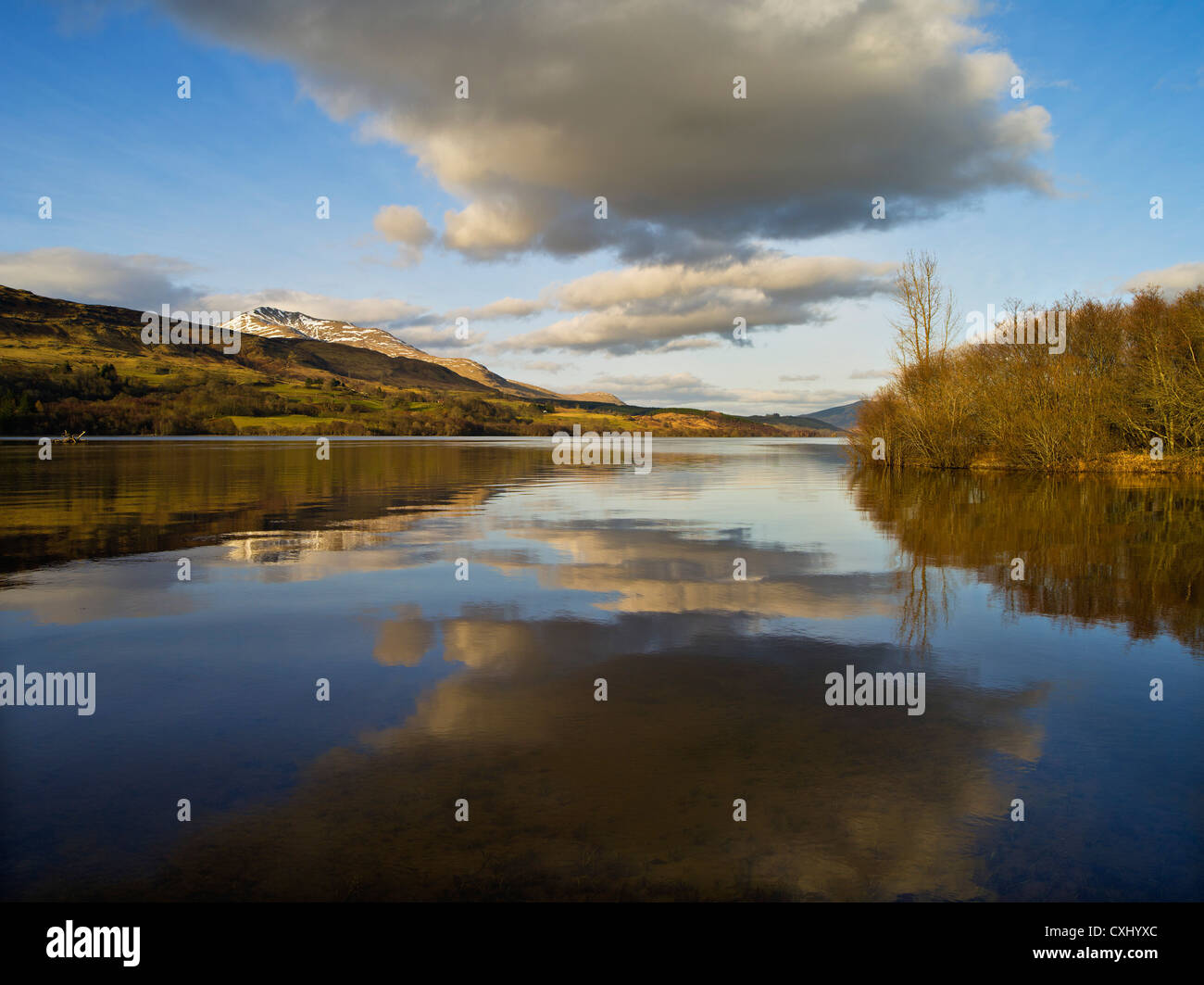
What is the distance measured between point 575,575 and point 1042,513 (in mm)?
17639

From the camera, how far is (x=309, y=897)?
4.06 metres

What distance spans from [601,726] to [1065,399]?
45464 mm

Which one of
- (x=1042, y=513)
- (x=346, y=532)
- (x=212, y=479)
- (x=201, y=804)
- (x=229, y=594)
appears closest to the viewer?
(x=201, y=804)

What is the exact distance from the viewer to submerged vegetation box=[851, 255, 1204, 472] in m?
41.5

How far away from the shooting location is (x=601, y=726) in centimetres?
650

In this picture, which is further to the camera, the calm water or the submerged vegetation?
the submerged vegetation

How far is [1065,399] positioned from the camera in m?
42.2

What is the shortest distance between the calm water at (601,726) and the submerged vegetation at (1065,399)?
30176 mm

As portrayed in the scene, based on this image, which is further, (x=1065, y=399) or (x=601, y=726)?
(x=1065, y=399)

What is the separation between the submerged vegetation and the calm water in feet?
99.0

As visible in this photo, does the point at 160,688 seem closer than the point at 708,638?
Yes
